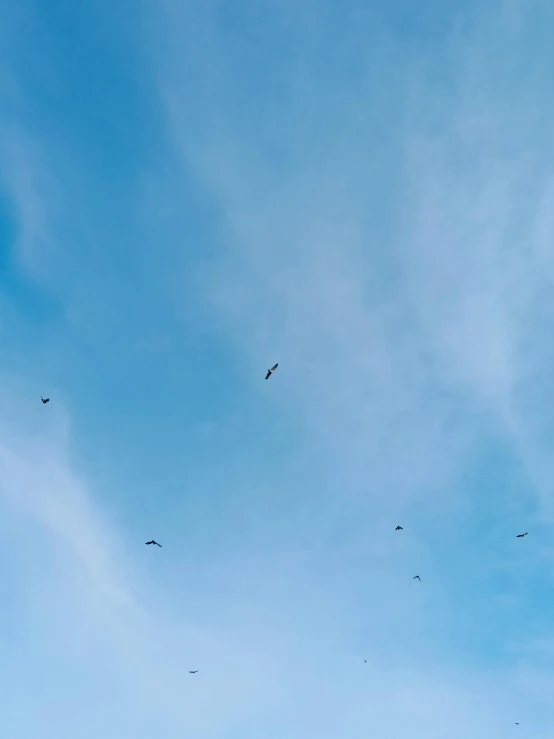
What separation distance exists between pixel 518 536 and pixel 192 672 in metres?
96.2

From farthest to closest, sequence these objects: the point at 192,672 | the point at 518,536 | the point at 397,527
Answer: the point at 192,672, the point at 397,527, the point at 518,536

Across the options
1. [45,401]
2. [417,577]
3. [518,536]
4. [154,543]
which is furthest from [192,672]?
[518,536]

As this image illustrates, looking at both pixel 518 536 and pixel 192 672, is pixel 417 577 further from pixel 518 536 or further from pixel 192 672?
pixel 192 672

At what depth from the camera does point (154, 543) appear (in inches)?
4609

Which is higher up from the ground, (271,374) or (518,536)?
(271,374)

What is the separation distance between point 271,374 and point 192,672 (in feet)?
299

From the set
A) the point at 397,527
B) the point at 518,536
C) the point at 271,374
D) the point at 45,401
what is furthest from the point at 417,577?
the point at 45,401

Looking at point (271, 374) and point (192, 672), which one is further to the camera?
point (192, 672)

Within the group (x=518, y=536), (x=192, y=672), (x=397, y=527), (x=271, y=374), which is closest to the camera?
(x=271, y=374)

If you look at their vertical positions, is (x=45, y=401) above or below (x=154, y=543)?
above

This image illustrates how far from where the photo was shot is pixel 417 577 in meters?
121

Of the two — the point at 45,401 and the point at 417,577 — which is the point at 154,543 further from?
the point at 417,577

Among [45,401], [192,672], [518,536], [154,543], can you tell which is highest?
[45,401]

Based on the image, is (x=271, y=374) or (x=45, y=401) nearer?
(x=271, y=374)
